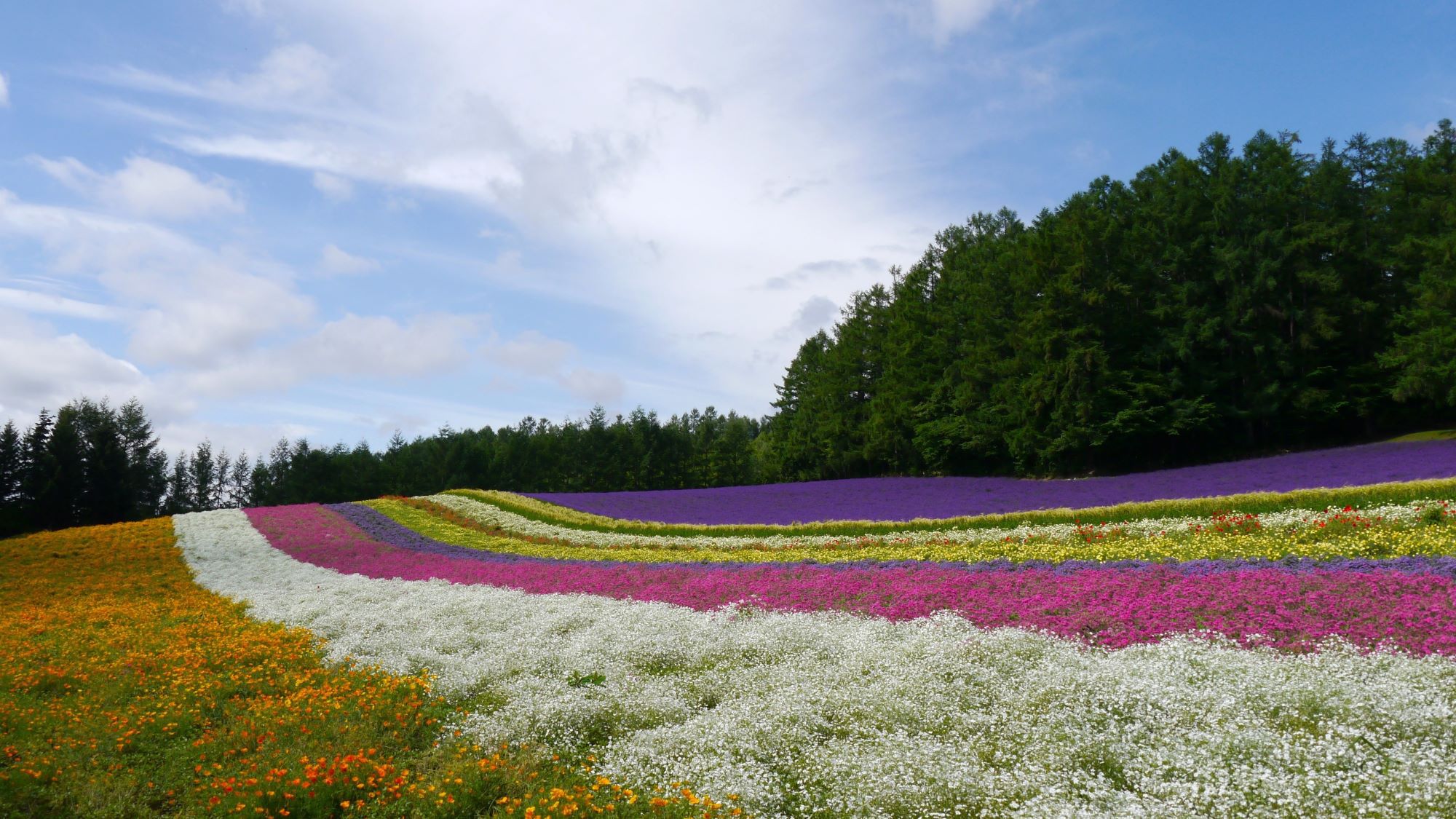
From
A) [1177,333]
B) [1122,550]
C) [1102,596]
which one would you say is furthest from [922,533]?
[1177,333]

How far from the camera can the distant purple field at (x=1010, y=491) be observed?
27.8 m

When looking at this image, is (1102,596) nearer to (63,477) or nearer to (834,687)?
(834,687)

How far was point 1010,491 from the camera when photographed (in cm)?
3625

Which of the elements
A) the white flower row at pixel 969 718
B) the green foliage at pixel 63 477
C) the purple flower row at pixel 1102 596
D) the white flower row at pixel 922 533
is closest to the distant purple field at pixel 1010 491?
the white flower row at pixel 922 533

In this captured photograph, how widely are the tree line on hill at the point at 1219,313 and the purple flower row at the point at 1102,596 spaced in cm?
3104

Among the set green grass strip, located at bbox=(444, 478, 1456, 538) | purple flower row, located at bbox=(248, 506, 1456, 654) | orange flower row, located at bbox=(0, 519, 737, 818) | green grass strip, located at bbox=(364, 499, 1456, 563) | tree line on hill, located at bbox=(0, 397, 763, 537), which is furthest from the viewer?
tree line on hill, located at bbox=(0, 397, 763, 537)

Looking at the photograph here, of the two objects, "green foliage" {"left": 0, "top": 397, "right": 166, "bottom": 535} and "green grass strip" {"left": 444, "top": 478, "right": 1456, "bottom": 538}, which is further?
"green foliage" {"left": 0, "top": 397, "right": 166, "bottom": 535}

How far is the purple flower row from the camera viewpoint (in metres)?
9.19

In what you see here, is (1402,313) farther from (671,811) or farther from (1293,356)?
(671,811)

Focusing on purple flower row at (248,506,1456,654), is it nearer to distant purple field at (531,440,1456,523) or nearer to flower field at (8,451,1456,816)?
flower field at (8,451,1456,816)

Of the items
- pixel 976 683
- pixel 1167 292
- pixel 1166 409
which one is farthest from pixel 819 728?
pixel 1167 292

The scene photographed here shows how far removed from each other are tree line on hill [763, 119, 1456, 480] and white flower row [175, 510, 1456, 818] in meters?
35.8

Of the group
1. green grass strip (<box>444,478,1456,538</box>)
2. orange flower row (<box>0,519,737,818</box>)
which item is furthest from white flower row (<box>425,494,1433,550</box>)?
orange flower row (<box>0,519,737,818</box>)

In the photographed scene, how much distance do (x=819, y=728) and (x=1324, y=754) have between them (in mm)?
4442
